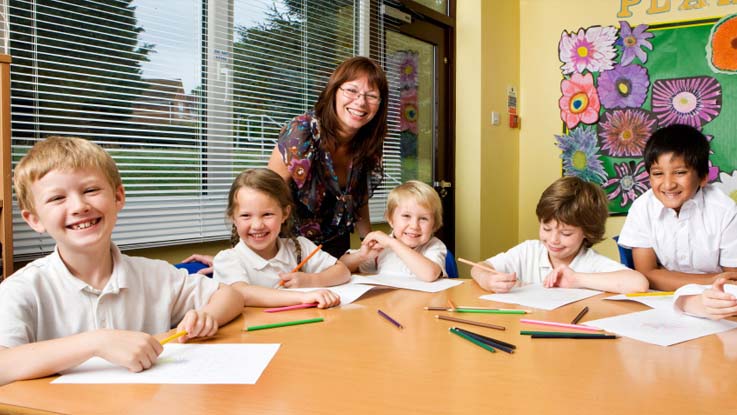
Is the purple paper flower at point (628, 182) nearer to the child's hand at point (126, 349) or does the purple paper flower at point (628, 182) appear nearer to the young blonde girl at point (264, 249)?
the young blonde girl at point (264, 249)

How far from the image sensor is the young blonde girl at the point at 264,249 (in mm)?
1597

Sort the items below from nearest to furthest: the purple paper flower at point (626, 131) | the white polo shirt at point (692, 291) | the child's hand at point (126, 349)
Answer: the child's hand at point (126, 349) → the white polo shirt at point (692, 291) → the purple paper flower at point (626, 131)

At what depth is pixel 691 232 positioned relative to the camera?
6.46 ft

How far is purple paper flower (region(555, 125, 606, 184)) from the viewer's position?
13.6ft

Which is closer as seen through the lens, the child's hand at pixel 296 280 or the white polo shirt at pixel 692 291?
the white polo shirt at pixel 692 291

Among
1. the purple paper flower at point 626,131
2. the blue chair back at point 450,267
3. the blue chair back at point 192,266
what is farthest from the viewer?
the purple paper flower at point 626,131

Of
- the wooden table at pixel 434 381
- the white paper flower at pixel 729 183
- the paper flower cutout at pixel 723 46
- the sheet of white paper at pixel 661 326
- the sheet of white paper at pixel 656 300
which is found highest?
the paper flower cutout at pixel 723 46

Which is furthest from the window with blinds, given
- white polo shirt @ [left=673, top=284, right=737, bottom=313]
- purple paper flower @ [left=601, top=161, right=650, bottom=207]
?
purple paper flower @ [left=601, top=161, right=650, bottom=207]

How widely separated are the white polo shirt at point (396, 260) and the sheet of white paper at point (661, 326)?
0.75m

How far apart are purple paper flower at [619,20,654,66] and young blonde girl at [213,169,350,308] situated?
10.4 ft

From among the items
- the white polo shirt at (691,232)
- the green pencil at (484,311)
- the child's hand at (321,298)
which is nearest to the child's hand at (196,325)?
the child's hand at (321,298)

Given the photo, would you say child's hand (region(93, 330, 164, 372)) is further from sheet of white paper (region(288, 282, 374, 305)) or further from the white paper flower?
the white paper flower

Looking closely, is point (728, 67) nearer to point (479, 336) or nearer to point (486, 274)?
point (486, 274)

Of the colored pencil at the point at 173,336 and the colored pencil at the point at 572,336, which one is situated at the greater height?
the colored pencil at the point at 173,336
